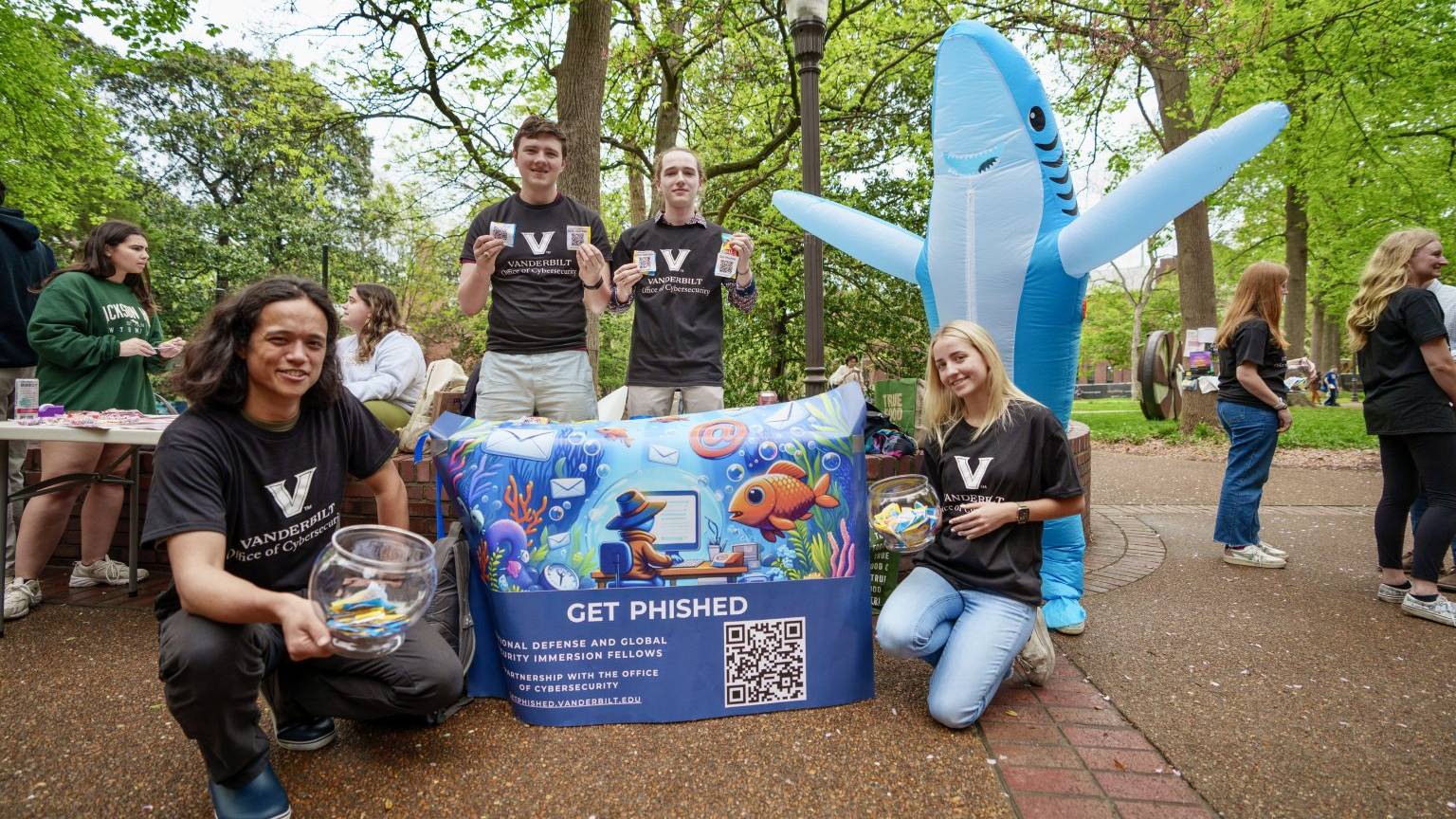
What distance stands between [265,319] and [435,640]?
1136mm

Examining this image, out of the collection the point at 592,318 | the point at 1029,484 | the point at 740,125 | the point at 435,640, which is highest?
the point at 740,125

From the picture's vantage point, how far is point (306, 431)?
2273 millimetres

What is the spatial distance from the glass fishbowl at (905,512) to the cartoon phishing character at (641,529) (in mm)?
746

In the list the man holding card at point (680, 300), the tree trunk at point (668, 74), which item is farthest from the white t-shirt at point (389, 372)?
the tree trunk at point (668, 74)

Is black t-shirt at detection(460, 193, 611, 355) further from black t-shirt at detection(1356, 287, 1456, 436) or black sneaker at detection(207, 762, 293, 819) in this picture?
black t-shirt at detection(1356, 287, 1456, 436)

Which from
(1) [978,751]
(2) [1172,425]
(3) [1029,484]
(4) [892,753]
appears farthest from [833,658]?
(2) [1172,425]

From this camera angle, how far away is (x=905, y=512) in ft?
8.17

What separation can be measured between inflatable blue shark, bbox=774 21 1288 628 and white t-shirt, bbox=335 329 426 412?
10.2 feet

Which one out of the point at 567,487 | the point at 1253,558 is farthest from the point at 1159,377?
the point at 567,487

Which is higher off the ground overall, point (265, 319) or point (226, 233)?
point (226, 233)

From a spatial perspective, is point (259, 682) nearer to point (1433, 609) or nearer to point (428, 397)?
point (428, 397)

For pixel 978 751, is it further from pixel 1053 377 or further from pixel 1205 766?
pixel 1053 377

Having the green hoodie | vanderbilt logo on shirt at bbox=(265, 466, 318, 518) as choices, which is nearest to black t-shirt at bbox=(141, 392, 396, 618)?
vanderbilt logo on shirt at bbox=(265, 466, 318, 518)

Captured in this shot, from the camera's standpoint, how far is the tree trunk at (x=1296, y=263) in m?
15.6
